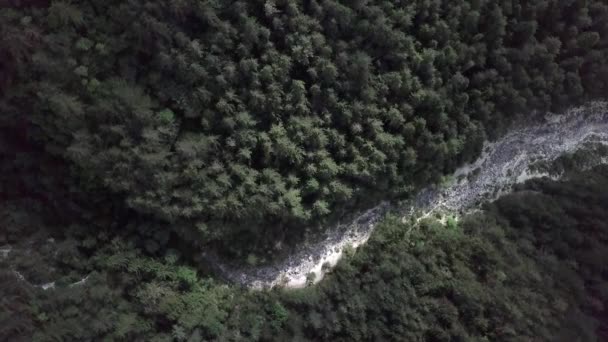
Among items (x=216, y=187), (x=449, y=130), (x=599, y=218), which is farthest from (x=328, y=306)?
(x=599, y=218)

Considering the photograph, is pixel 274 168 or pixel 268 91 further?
pixel 274 168

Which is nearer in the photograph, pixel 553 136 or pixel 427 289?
pixel 427 289

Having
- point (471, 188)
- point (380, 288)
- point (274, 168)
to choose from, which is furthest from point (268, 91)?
point (471, 188)

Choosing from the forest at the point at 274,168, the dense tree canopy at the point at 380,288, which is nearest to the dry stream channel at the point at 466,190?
the forest at the point at 274,168

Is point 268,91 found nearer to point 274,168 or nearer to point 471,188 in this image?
point 274,168

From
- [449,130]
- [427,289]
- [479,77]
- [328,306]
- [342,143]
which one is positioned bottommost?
[328,306]

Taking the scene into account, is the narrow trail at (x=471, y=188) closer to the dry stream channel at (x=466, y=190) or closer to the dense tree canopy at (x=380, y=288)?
the dry stream channel at (x=466, y=190)

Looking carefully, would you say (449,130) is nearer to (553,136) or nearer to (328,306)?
(553,136)
